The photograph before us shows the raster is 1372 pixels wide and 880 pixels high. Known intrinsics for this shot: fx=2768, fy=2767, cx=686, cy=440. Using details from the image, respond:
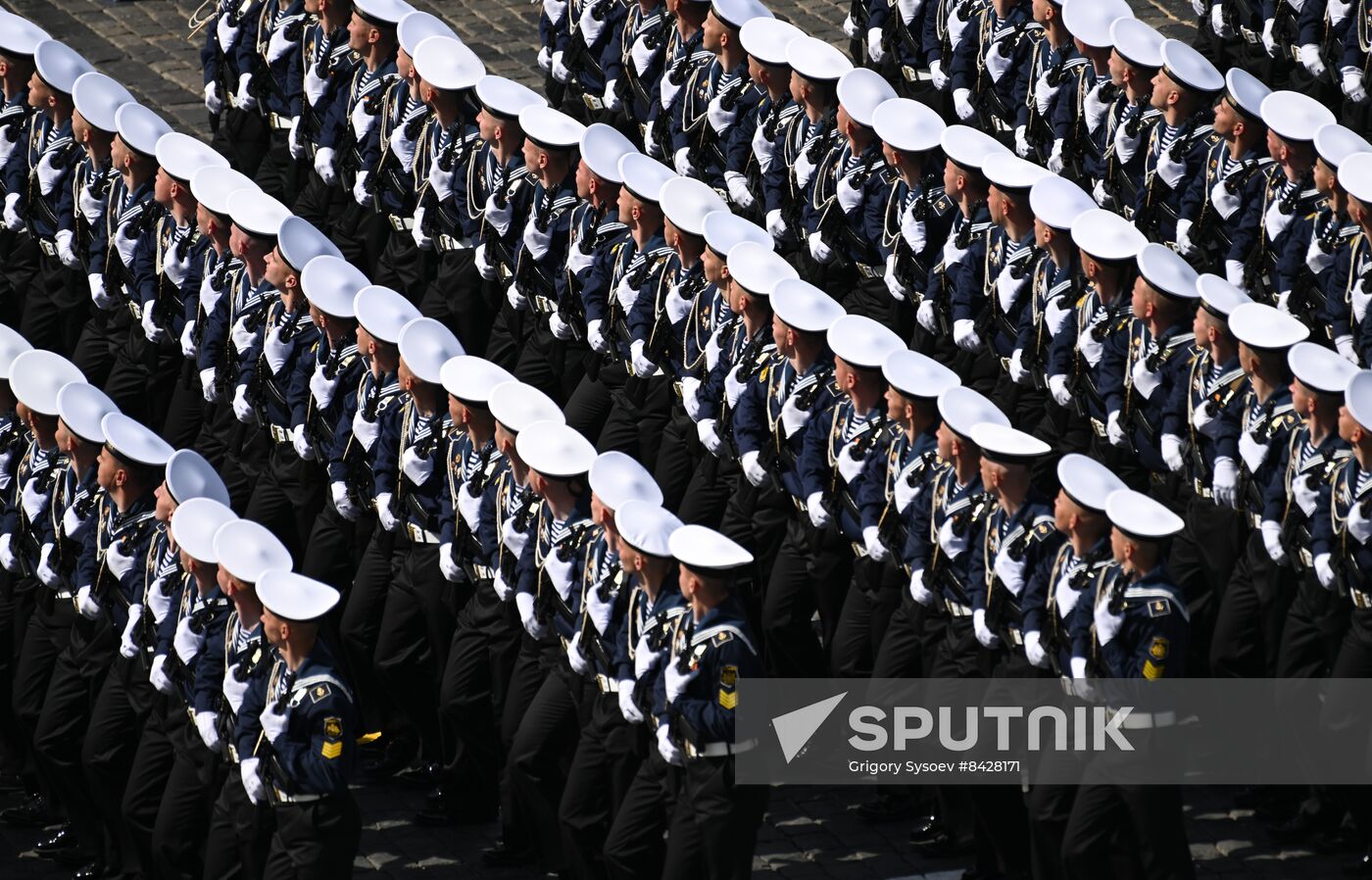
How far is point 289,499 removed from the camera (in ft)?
39.2

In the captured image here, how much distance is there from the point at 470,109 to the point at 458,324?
3.36 ft

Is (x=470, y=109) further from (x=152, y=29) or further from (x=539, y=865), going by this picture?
(x=152, y=29)

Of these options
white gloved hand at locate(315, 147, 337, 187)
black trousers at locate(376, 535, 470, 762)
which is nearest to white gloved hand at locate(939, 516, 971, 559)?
black trousers at locate(376, 535, 470, 762)

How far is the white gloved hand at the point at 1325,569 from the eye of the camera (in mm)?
10086

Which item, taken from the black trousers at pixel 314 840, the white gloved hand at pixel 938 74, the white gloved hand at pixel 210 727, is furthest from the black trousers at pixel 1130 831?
the white gloved hand at pixel 938 74

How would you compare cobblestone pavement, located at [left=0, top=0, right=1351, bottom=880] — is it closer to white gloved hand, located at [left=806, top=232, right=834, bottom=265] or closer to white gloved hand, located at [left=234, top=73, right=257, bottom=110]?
white gloved hand, located at [left=806, top=232, right=834, bottom=265]

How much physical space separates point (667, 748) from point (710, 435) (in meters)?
2.13

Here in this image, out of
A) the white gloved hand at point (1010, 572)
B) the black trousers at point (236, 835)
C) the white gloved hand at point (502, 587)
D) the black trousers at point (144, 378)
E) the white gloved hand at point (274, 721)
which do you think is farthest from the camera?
the black trousers at point (144, 378)

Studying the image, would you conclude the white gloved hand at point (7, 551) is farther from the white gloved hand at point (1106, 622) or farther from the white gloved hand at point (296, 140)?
the white gloved hand at point (1106, 622)

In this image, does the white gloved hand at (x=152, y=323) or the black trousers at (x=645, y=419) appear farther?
the white gloved hand at (x=152, y=323)

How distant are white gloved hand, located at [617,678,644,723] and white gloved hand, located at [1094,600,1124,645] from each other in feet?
5.40

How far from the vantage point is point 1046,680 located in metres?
9.92

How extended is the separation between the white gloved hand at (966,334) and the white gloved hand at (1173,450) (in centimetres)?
117

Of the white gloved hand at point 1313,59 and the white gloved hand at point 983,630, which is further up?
the white gloved hand at point 1313,59
